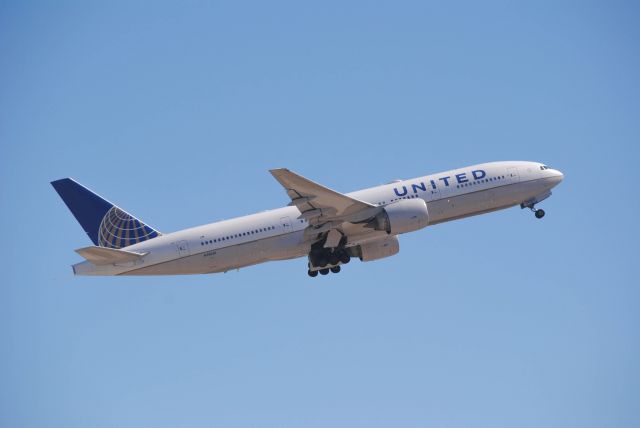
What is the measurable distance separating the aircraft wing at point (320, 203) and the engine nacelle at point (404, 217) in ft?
3.04

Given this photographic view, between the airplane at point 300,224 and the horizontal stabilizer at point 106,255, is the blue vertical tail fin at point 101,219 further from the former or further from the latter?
the horizontal stabilizer at point 106,255

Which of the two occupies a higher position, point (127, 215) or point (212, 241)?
point (127, 215)

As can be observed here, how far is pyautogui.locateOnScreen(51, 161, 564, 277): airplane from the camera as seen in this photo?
40406mm

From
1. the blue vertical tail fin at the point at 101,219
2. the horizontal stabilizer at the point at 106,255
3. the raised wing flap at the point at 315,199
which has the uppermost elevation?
the blue vertical tail fin at the point at 101,219

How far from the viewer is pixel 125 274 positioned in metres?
41.5

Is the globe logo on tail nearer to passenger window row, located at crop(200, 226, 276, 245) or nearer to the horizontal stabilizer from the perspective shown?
the horizontal stabilizer

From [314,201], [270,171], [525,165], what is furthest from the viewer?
[525,165]

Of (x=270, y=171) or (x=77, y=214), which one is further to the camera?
(x=77, y=214)

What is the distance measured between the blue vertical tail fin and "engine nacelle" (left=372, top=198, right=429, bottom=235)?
13.0 metres

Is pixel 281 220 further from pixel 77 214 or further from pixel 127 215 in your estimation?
pixel 77 214

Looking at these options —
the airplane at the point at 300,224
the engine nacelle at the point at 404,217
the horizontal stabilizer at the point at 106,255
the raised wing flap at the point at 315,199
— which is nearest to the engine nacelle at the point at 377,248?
the airplane at the point at 300,224

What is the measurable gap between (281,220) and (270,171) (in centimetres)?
548

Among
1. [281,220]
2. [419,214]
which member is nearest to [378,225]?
[419,214]

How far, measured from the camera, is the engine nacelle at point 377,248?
147 feet
